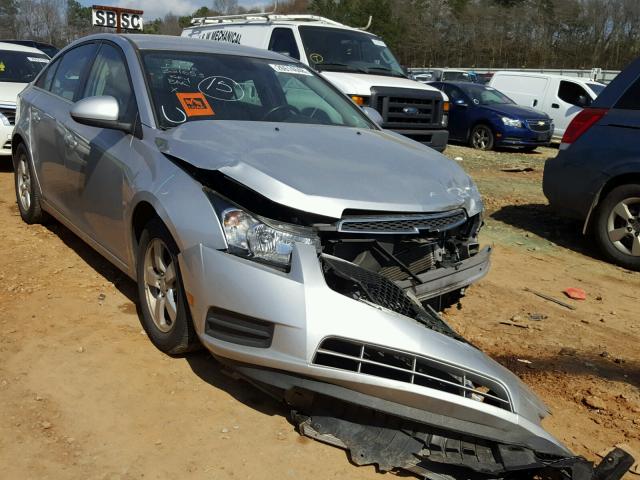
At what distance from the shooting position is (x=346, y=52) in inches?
400

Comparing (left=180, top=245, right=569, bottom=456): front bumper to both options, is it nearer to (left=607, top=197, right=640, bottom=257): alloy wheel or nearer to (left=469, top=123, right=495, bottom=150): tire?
(left=607, top=197, right=640, bottom=257): alloy wheel

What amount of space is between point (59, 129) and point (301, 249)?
2.84 metres

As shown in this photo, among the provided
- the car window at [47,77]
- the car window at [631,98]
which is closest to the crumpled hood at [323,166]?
the car window at [47,77]

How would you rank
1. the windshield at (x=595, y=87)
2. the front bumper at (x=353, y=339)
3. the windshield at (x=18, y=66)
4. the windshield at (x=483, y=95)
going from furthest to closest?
the windshield at (x=595, y=87) → the windshield at (x=483, y=95) → the windshield at (x=18, y=66) → the front bumper at (x=353, y=339)

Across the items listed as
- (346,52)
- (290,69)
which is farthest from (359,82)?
(290,69)

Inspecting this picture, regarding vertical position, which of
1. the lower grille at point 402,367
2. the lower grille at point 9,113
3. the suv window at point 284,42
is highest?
the suv window at point 284,42

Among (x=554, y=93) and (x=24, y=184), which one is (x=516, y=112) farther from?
(x=24, y=184)

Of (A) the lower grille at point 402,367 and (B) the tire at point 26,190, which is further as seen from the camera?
(B) the tire at point 26,190

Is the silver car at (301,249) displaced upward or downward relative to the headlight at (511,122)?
upward

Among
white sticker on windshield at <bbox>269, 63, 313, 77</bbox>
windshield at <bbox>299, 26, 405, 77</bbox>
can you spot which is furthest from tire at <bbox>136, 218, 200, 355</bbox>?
windshield at <bbox>299, 26, 405, 77</bbox>

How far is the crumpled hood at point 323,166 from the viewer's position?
10.0 ft

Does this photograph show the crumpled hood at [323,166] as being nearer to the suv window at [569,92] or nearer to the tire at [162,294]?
the tire at [162,294]

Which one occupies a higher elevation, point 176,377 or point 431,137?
point 431,137

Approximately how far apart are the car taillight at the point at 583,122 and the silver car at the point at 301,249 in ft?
8.91
